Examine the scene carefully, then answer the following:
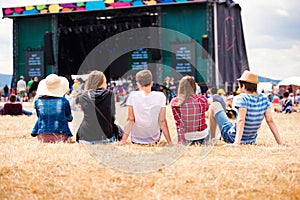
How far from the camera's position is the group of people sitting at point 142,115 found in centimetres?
568

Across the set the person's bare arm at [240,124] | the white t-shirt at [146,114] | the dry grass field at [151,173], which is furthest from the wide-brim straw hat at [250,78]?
the white t-shirt at [146,114]

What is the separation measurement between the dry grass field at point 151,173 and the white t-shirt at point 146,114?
81 cm

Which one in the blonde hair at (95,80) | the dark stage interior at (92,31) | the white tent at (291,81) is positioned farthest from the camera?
the white tent at (291,81)

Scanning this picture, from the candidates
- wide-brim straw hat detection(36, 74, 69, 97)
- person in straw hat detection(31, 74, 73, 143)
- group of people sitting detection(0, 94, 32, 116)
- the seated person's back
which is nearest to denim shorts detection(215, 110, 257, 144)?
person in straw hat detection(31, 74, 73, 143)

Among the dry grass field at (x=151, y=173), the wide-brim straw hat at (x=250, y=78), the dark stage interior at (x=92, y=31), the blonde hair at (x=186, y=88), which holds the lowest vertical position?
the dry grass field at (x=151, y=173)

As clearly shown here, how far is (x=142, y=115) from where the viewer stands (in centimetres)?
589

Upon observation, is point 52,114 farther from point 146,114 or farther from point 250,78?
point 250,78

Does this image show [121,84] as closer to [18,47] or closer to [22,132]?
[18,47]

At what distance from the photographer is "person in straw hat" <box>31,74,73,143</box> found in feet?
19.6

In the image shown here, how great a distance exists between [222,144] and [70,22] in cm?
2021

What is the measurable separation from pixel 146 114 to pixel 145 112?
26 mm

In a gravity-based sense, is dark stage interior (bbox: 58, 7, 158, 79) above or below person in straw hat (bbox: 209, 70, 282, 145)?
above

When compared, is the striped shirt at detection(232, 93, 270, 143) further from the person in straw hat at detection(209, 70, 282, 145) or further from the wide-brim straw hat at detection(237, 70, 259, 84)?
the wide-brim straw hat at detection(237, 70, 259, 84)

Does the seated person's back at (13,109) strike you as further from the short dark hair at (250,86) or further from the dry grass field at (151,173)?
the short dark hair at (250,86)
